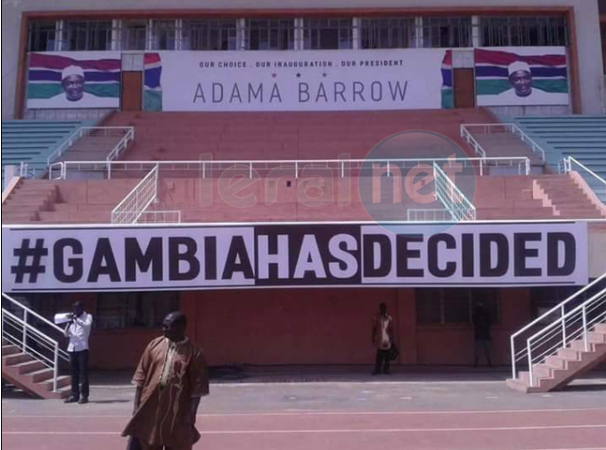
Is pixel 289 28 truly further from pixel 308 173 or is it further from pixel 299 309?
pixel 299 309

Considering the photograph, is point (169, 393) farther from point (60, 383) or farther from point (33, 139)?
point (33, 139)

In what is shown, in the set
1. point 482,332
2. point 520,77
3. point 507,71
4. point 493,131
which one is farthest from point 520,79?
point 482,332

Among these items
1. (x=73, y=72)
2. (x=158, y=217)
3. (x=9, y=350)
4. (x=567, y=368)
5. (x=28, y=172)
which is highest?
(x=73, y=72)

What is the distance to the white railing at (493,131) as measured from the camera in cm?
2626

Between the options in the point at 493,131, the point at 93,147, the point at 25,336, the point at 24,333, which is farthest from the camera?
the point at 493,131

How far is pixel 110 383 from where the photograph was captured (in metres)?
16.4

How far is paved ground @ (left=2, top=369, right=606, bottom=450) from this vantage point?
32.9ft

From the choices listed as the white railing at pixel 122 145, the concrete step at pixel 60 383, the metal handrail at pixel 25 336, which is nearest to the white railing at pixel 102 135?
the white railing at pixel 122 145

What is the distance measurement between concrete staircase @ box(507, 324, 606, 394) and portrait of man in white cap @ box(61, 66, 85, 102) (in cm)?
2313

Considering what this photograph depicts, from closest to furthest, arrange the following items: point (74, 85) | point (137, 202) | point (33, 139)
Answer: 1. point (137, 202)
2. point (33, 139)
3. point (74, 85)

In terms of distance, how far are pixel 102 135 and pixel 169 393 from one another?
23.8 meters

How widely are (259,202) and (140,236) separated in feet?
14.9

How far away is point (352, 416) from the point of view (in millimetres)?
12008

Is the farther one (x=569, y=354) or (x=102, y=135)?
(x=102, y=135)
